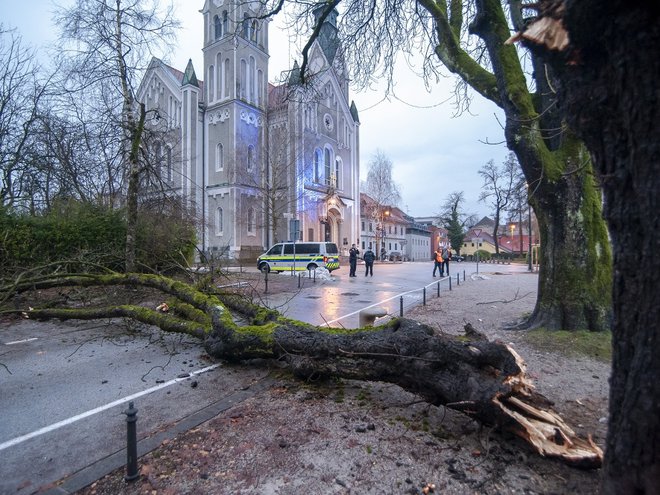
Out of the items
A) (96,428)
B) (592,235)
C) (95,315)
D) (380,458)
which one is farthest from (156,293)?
(592,235)

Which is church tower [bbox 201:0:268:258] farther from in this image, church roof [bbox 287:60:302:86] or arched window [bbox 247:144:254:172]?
church roof [bbox 287:60:302:86]

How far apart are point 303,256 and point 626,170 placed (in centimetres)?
2183

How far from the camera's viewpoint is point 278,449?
3146mm

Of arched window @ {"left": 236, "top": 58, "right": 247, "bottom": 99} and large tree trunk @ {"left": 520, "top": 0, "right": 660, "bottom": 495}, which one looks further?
arched window @ {"left": 236, "top": 58, "right": 247, "bottom": 99}

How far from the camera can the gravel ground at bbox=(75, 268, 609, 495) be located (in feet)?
8.75

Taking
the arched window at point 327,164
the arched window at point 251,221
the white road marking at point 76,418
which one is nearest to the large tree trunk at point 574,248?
the white road marking at point 76,418

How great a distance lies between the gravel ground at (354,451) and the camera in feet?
8.75

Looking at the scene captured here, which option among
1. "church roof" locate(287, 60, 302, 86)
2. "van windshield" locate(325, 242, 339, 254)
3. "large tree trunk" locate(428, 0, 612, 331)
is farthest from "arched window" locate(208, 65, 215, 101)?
"large tree trunk" locate(428, 0, 612, 331)

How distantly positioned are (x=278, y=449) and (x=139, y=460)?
1125 mm

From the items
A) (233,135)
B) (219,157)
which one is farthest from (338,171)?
(219,157)

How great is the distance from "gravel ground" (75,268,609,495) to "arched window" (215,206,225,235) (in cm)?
2891

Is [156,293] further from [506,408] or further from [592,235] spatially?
[592,235]

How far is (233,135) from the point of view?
31078 millimetres

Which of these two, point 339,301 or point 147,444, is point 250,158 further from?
point 147,444
